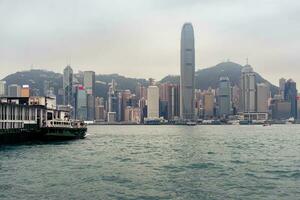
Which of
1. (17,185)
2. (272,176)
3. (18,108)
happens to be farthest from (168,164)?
(18,108)

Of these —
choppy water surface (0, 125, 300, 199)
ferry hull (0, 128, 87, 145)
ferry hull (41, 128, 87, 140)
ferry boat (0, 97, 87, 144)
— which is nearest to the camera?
choppy water surface (0, 125, 300, 199)

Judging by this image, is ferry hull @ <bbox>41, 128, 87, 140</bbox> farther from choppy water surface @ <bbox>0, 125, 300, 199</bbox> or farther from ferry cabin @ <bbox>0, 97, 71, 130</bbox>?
choppy water surface @ <bbox>0, 125, 300, 199</bbox>

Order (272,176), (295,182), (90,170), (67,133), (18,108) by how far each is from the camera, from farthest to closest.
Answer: (67,133) → (18,108) → (90,170) → (272,176) → (295,182)

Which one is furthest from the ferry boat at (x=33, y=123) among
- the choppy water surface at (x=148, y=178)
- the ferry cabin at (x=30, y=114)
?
the choppy water surface at (x=148, y=178)

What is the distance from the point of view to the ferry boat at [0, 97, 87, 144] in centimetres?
9419

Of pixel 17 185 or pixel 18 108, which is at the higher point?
A: pixel 18 108

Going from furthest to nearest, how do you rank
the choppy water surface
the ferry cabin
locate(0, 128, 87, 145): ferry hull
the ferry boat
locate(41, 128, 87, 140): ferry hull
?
locate(41, 128, 87, 140): ferry hull < the ferry cabin < the ferry boat < locate(0, 128, 87, 145): ferry hull < the choppy water surface

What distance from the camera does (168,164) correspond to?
5866 centimetres

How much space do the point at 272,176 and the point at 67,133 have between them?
2853 inches

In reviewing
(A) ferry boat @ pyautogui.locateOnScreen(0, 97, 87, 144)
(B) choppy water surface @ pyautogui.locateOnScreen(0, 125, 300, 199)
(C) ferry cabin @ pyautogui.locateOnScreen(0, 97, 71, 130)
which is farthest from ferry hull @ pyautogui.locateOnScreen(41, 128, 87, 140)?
(B) choppy water surface @ pyautogui.locateOnScreen(0, 125, 300, 199)

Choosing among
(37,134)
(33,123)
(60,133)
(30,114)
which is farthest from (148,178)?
(33,123)

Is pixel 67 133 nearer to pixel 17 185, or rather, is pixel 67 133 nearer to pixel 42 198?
pixel 17 185

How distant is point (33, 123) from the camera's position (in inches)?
4262

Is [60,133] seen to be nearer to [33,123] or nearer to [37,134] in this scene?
[37,134]
